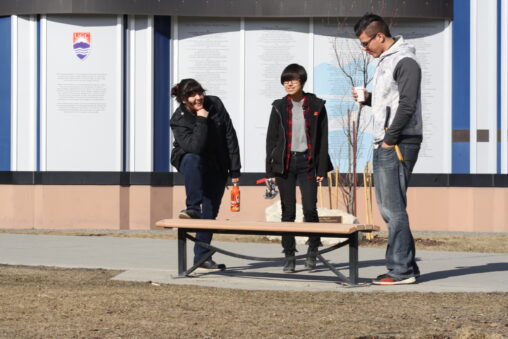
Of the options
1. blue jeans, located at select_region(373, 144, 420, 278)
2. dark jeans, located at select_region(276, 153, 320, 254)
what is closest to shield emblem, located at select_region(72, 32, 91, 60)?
dark jeans, located at select_region(276, 153, 320, 254)

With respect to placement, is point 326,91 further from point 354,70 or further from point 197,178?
point 197,178

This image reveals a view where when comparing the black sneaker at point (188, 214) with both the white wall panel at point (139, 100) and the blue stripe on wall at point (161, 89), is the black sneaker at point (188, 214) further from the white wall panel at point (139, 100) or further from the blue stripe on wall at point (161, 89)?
the blue stripe on wall at point (161, 89)

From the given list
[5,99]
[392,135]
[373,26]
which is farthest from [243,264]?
[5,99]

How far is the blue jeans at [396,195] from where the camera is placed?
9234 millimetres

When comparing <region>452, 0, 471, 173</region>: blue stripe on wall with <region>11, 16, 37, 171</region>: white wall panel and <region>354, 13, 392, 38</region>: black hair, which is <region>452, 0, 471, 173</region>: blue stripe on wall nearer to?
<region>11, 16, 37, 171</region>: white wall panel

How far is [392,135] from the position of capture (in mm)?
9094

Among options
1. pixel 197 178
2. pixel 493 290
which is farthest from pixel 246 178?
pixel 493 290

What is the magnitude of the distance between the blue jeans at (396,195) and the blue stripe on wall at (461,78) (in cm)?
998

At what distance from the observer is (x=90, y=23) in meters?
18.8

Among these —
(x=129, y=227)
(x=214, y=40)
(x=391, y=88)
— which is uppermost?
(x=214, y=40)

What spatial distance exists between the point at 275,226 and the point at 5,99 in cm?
1086

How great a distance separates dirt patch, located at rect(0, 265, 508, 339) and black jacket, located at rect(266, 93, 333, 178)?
1527 millimetres

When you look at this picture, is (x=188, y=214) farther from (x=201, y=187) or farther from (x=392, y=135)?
(x=392, y=135)

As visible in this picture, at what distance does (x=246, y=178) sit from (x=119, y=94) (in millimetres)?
2529
